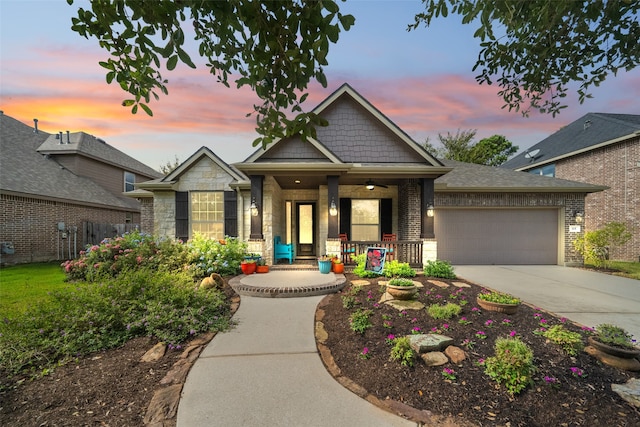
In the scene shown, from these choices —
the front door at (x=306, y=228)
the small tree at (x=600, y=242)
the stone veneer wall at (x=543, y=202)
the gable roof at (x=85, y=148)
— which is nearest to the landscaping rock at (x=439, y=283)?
the stone veneer wall at (x=543, y=202)

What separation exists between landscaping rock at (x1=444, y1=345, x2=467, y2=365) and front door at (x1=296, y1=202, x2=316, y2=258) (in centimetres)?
796

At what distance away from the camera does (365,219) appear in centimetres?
1088

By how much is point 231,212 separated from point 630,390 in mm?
10055

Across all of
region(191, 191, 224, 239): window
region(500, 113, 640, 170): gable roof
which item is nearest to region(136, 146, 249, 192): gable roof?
region(191, 191, 224, 239): window

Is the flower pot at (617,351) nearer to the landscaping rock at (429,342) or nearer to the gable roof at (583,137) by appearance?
the landscaping rock at (429,342)

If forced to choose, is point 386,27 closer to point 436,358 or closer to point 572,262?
point 436,358

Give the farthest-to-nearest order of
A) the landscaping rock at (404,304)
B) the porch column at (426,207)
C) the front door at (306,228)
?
1. the front door at (306,228)
2. the porch column at (426,207)
3. the landscaping rock at (404,304)

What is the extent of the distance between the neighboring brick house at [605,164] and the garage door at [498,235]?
3.13 metres

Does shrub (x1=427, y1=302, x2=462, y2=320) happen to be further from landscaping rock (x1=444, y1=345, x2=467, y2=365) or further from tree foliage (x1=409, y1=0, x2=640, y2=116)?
tree foliage (x1=409, y1=0, x2=640, y2=116)

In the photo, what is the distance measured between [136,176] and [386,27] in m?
20.7

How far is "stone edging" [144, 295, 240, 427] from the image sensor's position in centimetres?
232

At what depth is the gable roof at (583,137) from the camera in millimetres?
13888

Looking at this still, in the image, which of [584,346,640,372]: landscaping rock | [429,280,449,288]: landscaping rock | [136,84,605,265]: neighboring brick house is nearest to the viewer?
[584,346,640,372]: landscaping rock

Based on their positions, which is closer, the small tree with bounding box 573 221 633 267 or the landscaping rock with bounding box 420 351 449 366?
the landscaping rock with bounding box 420 351 449 366
